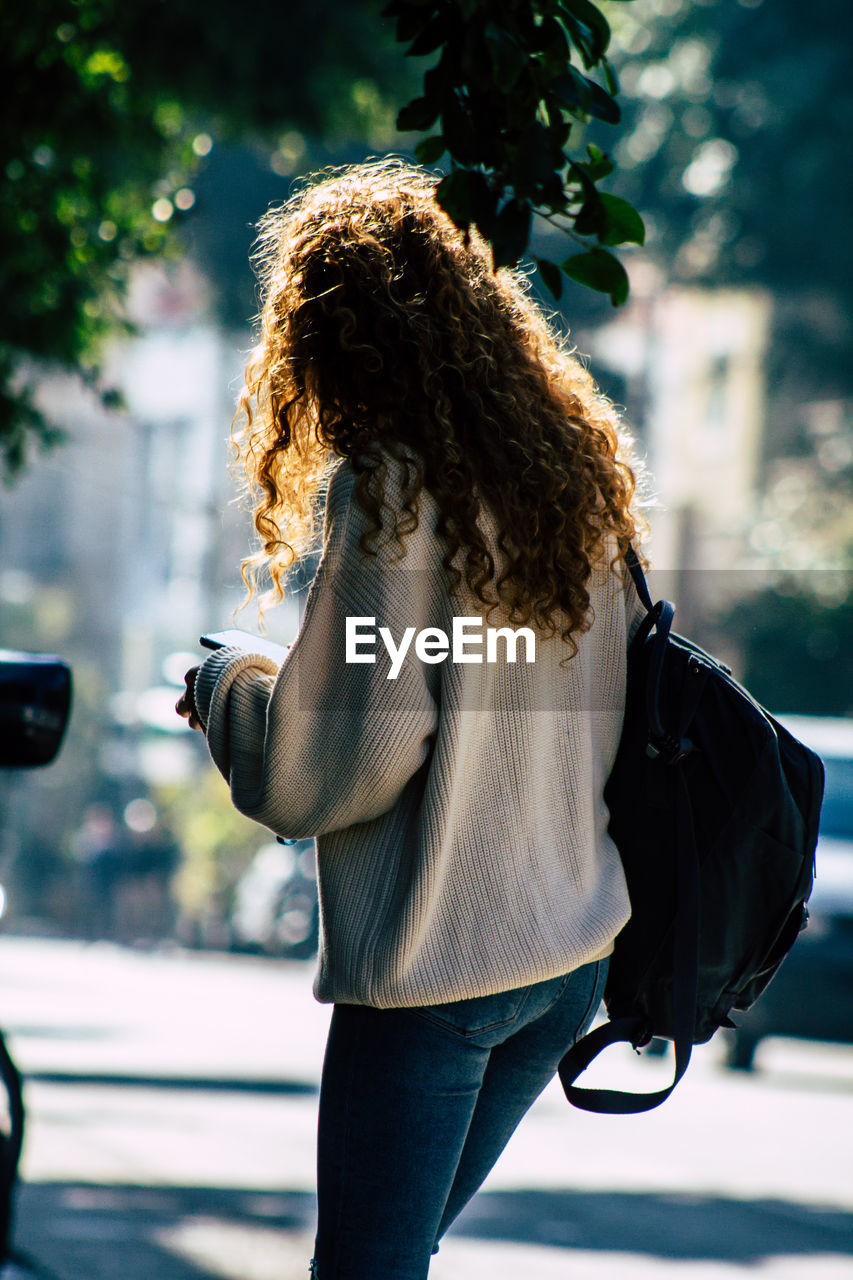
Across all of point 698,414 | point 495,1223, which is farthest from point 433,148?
point 698,414

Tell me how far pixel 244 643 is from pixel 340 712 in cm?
27

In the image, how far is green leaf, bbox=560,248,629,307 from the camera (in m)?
1.98

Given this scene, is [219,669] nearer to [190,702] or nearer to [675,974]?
[190,702]

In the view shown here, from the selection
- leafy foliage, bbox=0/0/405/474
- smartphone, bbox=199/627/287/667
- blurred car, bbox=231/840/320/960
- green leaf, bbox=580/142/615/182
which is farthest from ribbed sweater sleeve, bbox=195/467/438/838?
blurred car, bbox=231/840/320/960

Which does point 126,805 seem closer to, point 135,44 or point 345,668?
point 135,44

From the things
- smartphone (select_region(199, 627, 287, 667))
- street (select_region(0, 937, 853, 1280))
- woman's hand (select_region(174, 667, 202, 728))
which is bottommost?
street (select_region(0, 937, 853, 1280))

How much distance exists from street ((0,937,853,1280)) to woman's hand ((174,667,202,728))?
1.31 m

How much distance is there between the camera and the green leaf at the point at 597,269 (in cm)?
198

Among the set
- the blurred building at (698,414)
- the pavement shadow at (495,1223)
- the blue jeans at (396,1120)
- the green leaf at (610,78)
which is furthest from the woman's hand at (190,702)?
the blurred building at (698,414)

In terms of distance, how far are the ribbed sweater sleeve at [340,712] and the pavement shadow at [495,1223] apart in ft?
9.27

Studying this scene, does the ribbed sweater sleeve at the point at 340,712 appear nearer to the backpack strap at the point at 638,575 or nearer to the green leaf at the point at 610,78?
the backpack strap at the point at 638,575

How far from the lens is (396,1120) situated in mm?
1910

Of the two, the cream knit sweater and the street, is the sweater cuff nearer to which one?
the cream knit sweater

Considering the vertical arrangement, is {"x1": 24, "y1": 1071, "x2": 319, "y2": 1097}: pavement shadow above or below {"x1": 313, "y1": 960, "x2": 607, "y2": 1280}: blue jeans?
below
